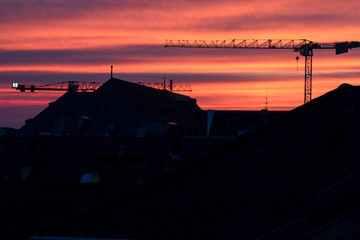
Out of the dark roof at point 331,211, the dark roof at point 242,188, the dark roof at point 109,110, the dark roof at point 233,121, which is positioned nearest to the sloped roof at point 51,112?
the dark roof at point 109,110

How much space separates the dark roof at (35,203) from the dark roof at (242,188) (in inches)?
69.3

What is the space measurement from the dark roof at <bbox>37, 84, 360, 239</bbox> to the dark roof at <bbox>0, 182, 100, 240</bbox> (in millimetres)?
1761

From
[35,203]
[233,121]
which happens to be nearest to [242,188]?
[35,203]

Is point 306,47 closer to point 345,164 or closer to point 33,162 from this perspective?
point 33,162

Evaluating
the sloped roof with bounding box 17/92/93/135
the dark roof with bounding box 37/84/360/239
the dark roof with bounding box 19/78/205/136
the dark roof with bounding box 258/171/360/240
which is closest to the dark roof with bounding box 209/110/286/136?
the dark roof with bounding box 19/78/205/136

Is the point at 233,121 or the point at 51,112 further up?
the point at 51,112

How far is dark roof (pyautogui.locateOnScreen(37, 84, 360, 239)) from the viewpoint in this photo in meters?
13.6

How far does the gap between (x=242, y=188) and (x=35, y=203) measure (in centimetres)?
638

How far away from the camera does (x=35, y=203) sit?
16812 mm

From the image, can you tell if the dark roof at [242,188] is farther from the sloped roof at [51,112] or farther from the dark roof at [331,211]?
the sloped roof at [51,112]

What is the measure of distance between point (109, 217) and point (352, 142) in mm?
6677

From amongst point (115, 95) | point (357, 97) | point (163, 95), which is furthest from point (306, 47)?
point (357, 97)

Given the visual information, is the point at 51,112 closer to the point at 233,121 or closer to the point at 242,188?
the point at 233,121

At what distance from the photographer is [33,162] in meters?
38.8
